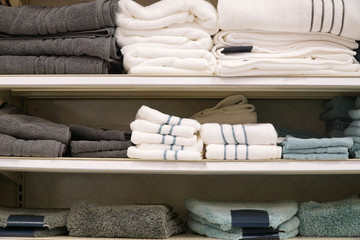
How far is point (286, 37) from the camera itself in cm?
134

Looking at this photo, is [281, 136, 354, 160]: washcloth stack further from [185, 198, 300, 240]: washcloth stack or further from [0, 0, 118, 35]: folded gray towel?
[0, 0, 118, 35]: folded gray towel

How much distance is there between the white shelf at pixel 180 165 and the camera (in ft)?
4.15

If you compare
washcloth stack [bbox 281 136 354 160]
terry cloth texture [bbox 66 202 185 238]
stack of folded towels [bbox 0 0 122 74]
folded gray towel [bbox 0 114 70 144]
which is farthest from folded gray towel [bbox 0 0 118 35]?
washcloth stack [bbox 281 136 354 160]

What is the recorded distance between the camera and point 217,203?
1398 millimetres

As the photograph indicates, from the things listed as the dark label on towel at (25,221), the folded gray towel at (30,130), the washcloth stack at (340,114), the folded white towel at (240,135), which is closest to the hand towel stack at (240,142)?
the folded white towel at (240,135)

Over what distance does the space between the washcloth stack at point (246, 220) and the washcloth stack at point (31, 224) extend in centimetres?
40

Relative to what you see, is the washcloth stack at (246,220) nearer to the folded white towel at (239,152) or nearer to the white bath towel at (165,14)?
the folded white towel at (239,152)

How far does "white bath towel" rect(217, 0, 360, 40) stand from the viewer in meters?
1.30

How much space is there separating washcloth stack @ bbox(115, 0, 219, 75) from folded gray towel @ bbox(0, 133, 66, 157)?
0.31 metres

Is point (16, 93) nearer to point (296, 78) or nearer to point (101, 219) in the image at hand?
point (101, 219)

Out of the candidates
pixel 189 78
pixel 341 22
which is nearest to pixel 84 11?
pixel 189 78

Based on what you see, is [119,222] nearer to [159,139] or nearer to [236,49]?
[159,139]

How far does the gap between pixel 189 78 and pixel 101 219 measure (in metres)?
0.49

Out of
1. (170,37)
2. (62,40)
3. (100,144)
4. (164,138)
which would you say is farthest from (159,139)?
(62,40)
